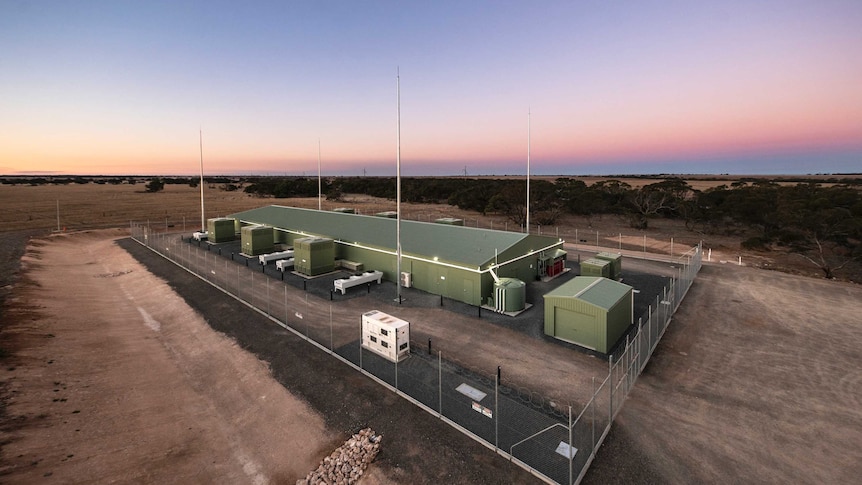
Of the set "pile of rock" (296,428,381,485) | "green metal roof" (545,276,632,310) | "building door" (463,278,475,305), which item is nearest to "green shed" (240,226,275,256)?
"building door" (463,278,475,305)

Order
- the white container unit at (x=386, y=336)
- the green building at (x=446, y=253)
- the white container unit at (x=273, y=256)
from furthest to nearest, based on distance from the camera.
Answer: the white container unit at (x=273, y=256) → the green building at (x=446, y=253) → the white container unit at (x=386, y=336)

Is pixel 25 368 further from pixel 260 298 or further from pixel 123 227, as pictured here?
pixel 123 227

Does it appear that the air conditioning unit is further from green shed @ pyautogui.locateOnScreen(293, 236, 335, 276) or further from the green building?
green shed @ pyautogui.locateOnScreen(293, 236, 335, 276)

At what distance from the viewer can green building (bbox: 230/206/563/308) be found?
2864 cm

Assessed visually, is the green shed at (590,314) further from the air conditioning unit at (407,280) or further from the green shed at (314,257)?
the green shed at (314,257)

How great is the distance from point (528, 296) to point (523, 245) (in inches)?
169

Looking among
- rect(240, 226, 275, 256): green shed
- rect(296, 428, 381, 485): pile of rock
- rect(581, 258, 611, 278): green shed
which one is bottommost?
rect(296, 428, 381, 485): pile of rock

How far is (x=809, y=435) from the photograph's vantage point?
1389 centimetres

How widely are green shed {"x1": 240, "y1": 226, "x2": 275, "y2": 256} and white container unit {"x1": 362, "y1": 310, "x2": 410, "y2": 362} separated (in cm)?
2778

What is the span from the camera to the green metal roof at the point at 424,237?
30.4 m

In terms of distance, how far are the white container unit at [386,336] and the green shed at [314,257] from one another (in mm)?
16298

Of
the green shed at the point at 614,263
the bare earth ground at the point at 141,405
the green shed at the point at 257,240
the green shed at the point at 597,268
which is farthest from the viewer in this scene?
the green shed at the point at 257,240

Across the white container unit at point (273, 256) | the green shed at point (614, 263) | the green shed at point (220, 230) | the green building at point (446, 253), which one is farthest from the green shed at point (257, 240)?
the green shed at point (614, 263)

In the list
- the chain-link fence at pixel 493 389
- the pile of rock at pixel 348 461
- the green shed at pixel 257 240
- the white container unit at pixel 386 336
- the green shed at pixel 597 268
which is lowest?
the pile of rock at pixel 348 461
